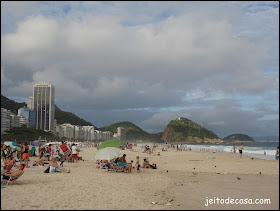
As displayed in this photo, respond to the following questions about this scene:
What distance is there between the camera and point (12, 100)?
175m

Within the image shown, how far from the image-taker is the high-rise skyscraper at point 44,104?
528ft

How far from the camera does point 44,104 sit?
167500mm

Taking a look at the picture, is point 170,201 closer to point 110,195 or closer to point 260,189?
point 110,195

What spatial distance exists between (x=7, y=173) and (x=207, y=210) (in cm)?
755

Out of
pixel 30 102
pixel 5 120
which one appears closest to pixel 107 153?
pixel 5 120

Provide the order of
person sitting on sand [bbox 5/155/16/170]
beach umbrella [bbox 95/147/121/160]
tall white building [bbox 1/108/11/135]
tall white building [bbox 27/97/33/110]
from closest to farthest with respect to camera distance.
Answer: person sitting on sand [bbox 5/155/16/170] → beach umbrella [bbox 95/147/121/160] → tall white building [bbox 1/108/11/135] → tall white building [bbox 27/97/33/110]

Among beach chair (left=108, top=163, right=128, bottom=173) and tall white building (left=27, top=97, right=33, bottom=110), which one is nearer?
beach chair (left=108, top=163, right=128, bottom=173)

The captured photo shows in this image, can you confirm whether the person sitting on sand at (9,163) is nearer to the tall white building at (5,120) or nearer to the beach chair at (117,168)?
A: the beach chair at (117,168)

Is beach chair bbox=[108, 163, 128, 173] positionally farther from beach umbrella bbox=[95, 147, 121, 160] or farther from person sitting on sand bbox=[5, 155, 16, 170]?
person sitting on sand bbox=[5, 155, 16, 170]

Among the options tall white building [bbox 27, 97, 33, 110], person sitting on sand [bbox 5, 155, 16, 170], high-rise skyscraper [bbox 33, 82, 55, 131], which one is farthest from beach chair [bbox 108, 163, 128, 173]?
tall white building [bbox 27, 97, 33, 110]

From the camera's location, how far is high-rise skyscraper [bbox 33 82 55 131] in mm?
160875

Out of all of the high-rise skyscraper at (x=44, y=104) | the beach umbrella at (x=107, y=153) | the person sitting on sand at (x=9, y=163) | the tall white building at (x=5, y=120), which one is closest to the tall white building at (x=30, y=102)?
the high-rise skyscraper at (x=44, y=104)

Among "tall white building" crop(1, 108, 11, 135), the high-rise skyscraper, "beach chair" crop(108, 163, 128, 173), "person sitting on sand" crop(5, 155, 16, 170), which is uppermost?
the high-rise skyscraper

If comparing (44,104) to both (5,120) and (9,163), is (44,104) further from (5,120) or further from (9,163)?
(9,163)
